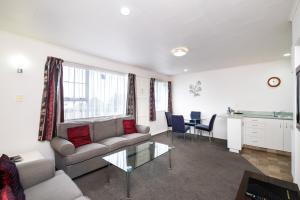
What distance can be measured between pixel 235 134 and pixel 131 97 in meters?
3.13

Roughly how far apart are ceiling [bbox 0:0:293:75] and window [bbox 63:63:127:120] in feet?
2.06

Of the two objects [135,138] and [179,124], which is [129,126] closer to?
[135,138]

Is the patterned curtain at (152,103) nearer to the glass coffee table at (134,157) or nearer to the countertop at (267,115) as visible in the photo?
the glass coffee table at (134,157)

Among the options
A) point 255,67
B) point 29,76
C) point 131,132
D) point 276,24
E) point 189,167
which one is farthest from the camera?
point 255,67

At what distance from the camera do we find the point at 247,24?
6.84 ft

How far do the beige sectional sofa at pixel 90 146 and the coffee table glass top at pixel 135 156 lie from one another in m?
0.31

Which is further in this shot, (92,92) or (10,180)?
(92,92)

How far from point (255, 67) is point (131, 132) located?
14.1 feet

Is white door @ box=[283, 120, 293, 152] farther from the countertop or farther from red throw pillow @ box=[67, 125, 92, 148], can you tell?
red throw pillow @ box=[67, 125, 92, 148]

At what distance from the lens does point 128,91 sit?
4.31 metres

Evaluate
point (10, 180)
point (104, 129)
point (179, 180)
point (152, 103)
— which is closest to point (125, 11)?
point (10, 180)

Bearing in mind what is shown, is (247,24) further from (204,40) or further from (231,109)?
(231,109)

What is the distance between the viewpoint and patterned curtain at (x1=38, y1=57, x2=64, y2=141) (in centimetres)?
266

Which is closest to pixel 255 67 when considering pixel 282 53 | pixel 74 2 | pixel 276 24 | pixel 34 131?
pixel 282 53
